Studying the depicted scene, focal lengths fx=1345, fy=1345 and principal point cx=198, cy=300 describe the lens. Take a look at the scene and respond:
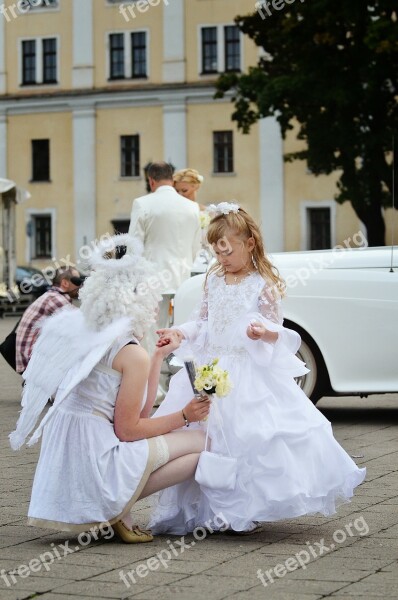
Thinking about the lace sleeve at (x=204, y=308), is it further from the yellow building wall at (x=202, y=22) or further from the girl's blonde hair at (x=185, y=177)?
the yellow building wall at (x=202, y=22)

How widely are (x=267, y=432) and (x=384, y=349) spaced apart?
14.9ft

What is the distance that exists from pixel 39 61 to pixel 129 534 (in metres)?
53.9

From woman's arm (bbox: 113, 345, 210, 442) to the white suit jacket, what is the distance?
5.81 meters

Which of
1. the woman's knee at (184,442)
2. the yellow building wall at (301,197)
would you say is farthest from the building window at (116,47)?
the woman's knee at (184,442)

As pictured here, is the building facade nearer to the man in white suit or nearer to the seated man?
the seated man

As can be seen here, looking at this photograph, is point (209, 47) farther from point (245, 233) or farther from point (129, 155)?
point (245, 233)

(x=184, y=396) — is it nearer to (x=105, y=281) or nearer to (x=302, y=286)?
(x=105, y=281)

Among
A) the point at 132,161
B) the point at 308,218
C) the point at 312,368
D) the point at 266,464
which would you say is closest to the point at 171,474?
the point at 266,464

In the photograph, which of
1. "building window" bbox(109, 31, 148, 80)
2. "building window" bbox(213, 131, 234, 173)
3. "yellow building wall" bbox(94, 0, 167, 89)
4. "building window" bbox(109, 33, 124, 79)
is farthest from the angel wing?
"building window" bbox(109, 33, 124, 79)

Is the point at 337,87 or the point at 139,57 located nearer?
the point at 337,87

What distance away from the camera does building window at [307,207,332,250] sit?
54.2 meters

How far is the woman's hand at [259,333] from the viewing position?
20.8 ft

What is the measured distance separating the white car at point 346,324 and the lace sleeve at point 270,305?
13.2ft

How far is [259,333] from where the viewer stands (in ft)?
20.8
